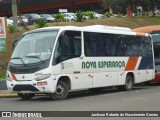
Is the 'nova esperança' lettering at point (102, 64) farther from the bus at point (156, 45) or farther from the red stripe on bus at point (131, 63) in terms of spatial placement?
the bus at point (156, 45)

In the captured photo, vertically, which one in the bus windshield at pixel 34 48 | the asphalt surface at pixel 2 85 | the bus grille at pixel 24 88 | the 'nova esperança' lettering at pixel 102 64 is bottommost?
the asphalt surface at pixel 2 85

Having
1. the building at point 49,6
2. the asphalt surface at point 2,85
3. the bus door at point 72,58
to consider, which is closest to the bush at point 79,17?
the asphalt surface at point 2,85

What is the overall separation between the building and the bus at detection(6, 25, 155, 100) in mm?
64124

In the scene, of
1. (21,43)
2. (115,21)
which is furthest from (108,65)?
(115,21)

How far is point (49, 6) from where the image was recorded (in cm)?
8738

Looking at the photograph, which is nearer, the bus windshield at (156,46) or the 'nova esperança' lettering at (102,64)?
the 'nova esperança' lettering at (102,64)

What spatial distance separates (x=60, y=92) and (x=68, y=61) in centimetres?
122

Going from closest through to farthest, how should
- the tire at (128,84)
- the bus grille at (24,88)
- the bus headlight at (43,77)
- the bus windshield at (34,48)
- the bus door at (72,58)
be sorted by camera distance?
the bus headlight at (43,77) → the bus grille at (24,88) → the bus windshield at (34,48) → the bus door at (72,58) → the tire at (128,84)

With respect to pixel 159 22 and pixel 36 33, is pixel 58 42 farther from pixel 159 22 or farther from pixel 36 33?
pixel 159 22

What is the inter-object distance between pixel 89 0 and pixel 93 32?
65903 mm

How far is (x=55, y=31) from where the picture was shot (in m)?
17.5

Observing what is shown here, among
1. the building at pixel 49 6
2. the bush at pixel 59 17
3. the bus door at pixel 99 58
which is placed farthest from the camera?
the building at pixel 49 6

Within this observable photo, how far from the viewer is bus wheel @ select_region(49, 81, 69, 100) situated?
17250 millimetres

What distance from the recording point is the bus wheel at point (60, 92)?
17250 millimetres
